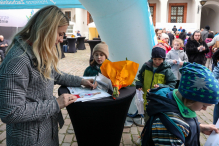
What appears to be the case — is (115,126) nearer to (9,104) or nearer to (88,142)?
(88,142)

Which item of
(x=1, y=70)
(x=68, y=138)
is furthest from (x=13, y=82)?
(x=68, y=138)

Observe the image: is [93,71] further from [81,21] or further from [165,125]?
[81,21]

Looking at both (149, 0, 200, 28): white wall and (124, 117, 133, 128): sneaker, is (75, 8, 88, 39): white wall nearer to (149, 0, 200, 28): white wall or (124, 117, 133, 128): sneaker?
(149, 0, 200, 28): white wall

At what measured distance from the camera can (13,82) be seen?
39.6 inches

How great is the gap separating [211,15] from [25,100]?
3307cm

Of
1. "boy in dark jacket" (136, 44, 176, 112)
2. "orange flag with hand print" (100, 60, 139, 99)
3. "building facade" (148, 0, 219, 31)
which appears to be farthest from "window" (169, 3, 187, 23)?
"orange flag with hand print" (100, 60, 139, 99)

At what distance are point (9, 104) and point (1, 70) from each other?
0.21m

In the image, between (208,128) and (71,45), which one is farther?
(71,45)

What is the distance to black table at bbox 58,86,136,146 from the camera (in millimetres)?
1509

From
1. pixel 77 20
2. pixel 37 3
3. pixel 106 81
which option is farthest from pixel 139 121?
pixel 77 20

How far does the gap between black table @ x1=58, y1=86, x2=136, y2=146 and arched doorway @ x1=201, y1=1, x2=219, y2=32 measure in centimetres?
2831

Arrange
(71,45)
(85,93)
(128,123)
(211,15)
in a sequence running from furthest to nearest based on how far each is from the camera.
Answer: (211,15), (71,45), (128,123), (85,93)

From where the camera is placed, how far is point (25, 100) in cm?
111

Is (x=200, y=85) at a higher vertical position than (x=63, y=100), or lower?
higher
